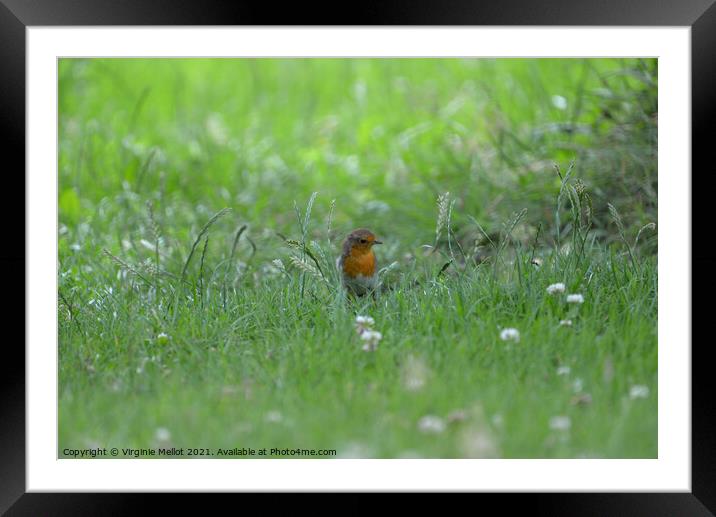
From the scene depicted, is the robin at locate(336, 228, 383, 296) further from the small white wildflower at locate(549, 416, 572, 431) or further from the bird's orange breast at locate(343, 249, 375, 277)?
the small white wildflower at locate(549, 416, 572, 431)

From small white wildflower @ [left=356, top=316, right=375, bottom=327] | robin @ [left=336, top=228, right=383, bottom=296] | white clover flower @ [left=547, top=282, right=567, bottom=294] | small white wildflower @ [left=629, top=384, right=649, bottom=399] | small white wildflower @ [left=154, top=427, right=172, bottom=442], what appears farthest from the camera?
robin @ [left=336, top=228, right=383, bottom=296]

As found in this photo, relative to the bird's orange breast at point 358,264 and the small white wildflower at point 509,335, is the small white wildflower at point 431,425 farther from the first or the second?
the bird's orange breast at point 358,264

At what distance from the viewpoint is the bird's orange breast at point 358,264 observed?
5578 mm

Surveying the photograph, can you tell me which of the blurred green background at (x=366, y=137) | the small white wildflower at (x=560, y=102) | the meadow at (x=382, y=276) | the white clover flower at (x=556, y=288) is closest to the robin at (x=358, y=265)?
the meadow at (x=382, y=276)

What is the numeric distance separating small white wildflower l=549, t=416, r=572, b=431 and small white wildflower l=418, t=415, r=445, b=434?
478 millimetres

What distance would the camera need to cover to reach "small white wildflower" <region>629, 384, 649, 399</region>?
13.4 ft

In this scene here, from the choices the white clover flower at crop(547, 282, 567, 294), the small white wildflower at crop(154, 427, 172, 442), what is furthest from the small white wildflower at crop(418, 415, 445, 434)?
the white clover flower at crop(547, 282, 567, 294)

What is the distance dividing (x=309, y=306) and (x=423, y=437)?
1386 mm

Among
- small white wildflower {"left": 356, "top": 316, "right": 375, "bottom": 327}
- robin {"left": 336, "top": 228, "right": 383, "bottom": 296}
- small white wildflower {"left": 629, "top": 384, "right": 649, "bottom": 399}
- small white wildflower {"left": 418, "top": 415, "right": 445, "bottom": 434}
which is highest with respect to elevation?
robin {"left": 336, "top": 228, "right": 383, "bottom": 296}

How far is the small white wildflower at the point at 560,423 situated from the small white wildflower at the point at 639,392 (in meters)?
0.42

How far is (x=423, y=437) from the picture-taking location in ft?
12.6

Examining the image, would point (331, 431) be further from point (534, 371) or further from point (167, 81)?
point (167, 81)

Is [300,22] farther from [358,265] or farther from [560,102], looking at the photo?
[560,102]

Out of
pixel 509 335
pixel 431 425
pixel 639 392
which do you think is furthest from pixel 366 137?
pixel 431 425
